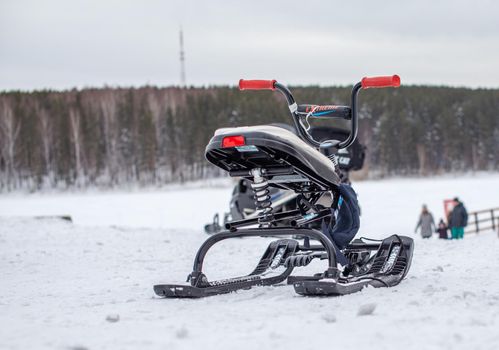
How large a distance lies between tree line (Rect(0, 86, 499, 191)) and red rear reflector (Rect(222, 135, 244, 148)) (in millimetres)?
72035

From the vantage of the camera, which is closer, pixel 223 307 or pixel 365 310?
pixel 365 310

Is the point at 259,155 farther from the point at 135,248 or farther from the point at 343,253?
the point at 135,248

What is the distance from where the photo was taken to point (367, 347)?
2.53 m

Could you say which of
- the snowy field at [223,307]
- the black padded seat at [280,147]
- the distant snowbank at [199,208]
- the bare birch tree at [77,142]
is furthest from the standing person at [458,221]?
the bare birch tree at [77,142]

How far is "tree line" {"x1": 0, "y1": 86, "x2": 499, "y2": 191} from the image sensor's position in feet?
250

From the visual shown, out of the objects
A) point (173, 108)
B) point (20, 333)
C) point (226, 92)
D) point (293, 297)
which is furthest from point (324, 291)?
point (226, 92)

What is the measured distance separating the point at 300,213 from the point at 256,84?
3.46ft

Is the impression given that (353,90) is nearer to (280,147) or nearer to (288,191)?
(280,147)

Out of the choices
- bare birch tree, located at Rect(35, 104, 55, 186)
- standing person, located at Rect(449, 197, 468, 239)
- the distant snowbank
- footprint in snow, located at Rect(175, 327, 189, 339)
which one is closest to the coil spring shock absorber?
footprint in snow, located at Rect(175, 327, 189, 339)

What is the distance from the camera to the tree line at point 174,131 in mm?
76188

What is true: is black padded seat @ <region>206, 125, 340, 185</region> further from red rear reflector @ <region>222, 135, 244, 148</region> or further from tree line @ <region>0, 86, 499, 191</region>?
tree line @ <region>0, 86, 499, 191</region>

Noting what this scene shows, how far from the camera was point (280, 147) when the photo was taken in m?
3.76

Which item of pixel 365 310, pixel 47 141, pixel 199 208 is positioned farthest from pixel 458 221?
pixel 47 141

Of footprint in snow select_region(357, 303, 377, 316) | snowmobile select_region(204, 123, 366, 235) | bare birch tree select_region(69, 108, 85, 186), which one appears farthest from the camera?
bare birch tree select_region(69, 108, 85, 186)
